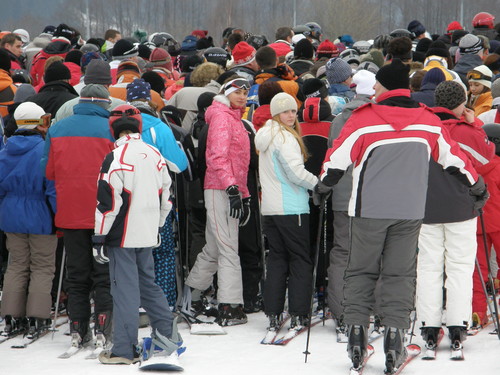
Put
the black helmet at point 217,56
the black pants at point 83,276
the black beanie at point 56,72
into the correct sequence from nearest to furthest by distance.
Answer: the black pants at point 83,276 → the black beanie at point 56,72 → the black helmet at point 217,56

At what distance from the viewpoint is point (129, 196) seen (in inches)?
256

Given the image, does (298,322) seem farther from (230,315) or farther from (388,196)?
(388,196)

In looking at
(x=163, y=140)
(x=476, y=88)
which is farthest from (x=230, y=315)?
(x=476, y=88)

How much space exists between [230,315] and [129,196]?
1801mm

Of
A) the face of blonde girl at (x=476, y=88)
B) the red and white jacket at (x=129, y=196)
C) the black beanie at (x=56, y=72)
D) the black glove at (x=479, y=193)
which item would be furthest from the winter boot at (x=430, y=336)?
the black beanie at (x=56, y=72)

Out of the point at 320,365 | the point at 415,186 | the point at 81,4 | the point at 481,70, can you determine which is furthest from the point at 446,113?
the point at 81,4

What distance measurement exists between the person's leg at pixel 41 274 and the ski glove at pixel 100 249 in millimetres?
1183

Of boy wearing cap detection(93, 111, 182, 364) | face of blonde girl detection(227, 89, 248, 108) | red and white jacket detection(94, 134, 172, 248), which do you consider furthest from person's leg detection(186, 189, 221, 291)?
red and white jacket detection(94, 134, 172, 248)

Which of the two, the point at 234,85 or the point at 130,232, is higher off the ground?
the point at 234,85

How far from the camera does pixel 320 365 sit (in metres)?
6.57

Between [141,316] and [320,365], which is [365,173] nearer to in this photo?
[320,365]

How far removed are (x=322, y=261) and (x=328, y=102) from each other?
139cm

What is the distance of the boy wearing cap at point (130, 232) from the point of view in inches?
254

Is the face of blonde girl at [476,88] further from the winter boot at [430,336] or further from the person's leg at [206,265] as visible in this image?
the winter boot at [430,336]
